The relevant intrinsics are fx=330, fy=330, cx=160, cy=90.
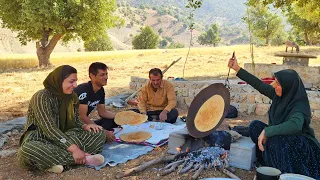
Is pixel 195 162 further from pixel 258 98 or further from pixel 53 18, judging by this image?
pixel 53 18

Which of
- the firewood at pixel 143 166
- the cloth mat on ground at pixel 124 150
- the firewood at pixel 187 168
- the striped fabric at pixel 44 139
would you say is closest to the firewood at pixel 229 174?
the firewood at pixel 187 168

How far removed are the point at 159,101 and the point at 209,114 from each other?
6.15 ft

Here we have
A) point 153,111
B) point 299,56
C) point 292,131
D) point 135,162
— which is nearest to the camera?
point 292,131

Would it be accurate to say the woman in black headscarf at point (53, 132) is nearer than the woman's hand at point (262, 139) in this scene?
No

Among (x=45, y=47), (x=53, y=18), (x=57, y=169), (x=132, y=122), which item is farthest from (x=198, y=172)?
(x=45, y=47)

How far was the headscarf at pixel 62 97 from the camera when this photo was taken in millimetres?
3699

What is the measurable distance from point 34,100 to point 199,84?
14.9 ft

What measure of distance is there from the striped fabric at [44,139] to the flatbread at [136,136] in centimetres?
105

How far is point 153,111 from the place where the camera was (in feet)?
19.2

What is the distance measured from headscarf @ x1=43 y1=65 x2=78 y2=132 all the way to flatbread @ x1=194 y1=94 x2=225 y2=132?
1.50 metres

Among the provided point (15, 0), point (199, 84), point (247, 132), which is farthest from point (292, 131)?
point (15, 0)

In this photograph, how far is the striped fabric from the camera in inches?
142

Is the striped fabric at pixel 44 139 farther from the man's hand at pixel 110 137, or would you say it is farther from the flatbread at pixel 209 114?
the flatbread at pixel 209 114

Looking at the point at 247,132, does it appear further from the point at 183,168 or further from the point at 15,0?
the point at 15,0
